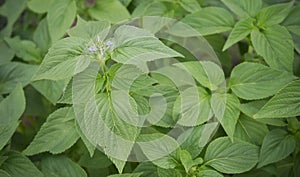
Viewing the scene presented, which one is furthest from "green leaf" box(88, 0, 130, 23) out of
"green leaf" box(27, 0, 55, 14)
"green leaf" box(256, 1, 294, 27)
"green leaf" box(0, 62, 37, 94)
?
"green leaf" box(256, 1, 294, 27)

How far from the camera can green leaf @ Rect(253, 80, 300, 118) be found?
96cm

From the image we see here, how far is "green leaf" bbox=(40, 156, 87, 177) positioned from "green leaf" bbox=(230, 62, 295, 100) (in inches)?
15.0

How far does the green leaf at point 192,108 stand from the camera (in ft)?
3.33

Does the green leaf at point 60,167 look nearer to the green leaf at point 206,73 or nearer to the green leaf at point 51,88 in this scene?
the green leaf at point 51,88

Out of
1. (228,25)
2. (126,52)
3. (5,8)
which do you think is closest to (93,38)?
(126,52)

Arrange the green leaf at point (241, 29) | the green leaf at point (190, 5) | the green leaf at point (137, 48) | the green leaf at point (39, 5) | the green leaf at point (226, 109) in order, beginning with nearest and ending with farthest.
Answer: the green leaf at point (137, 48), the green leaf at point (226, 109), the green leaf at point (241, 29), the green leaf at point (190, 5), the green leaf at point (39, 5)

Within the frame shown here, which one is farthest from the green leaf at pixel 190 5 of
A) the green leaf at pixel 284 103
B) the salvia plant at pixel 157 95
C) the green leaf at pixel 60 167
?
the green leaf at pixel 60 167

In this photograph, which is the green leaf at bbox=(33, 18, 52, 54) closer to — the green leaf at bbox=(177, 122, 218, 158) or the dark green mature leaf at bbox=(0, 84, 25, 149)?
the dark green mature leaf at bbox=(0, 84, 25, 149)

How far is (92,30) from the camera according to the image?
3.33 ft

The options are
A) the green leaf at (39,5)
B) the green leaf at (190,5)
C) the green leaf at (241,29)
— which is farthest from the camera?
the green leaf at (39,5)

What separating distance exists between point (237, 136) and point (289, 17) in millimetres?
344

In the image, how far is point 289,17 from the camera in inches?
47.5

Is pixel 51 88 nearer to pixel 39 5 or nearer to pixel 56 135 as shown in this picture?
pixel 56 135

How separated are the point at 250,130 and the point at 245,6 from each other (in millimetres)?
307
